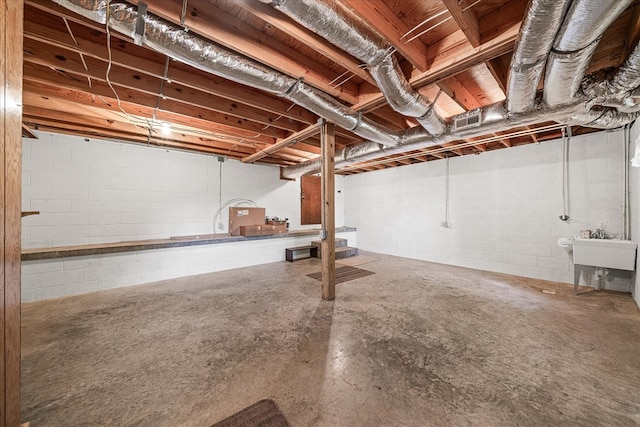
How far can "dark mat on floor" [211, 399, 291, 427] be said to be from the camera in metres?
1.22

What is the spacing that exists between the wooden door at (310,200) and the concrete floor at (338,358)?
10.9 feet

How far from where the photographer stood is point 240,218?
4.65 meters

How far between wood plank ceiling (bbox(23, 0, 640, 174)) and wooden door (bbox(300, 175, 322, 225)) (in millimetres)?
2732

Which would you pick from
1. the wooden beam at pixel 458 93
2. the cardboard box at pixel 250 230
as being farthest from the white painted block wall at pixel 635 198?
the cardboard box at pixel 250 230

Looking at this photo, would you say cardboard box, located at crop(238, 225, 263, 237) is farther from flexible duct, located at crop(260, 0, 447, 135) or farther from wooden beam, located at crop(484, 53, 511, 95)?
wooden beam, located at crop(484, 53, 511, 95)

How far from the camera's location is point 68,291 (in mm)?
3084

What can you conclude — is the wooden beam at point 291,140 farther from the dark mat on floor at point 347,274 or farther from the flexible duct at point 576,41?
the dark mat on floor at point 347,274

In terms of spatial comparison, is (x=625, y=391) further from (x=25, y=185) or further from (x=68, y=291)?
(x=25, y=185)

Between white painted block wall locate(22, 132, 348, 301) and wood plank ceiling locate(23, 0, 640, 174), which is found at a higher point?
wood plank ceiling locate(23, 0, 640, 174)

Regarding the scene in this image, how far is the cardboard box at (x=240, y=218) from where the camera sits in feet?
15.1

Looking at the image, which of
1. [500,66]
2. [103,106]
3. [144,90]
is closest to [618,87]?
[500,66]

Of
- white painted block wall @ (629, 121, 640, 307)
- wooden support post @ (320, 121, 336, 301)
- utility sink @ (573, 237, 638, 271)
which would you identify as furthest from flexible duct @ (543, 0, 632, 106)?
utility sink @ (573, 237, 638, 271)

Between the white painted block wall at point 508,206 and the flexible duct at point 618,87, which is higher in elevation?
the flexible duct at point 618,87

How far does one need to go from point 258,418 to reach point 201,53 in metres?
2.32
